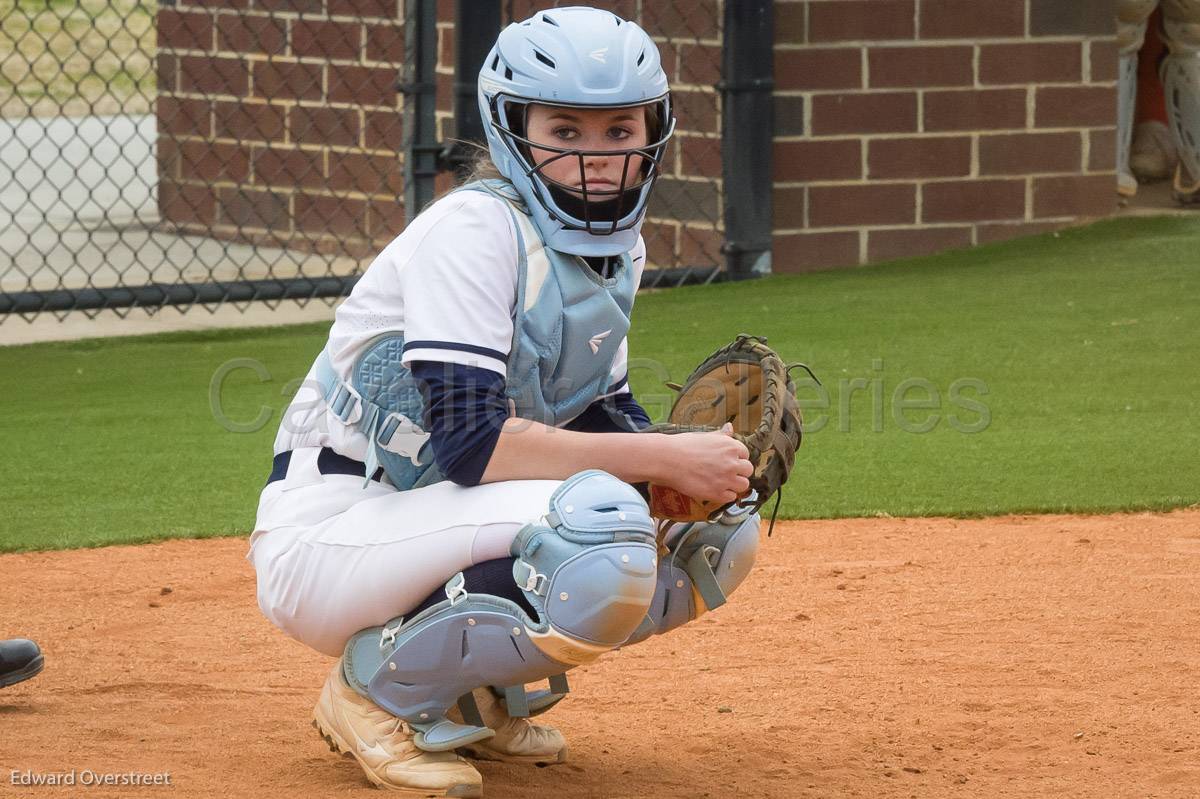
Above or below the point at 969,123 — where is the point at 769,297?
below

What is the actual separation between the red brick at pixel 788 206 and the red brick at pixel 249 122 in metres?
3.48

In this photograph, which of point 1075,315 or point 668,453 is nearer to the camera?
point 668,453

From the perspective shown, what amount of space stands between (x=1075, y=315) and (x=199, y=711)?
4986 mm

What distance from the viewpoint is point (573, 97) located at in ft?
8.84

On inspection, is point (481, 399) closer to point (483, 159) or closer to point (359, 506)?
point (359, 506)

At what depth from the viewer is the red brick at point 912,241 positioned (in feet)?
28.6

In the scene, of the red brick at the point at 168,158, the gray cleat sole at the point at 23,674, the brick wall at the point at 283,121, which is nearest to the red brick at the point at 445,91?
the brick wall at the point at 283,121

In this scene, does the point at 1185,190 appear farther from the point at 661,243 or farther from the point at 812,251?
the point at 661,243

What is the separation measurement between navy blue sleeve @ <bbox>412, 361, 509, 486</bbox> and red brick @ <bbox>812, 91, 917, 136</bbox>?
20.2 feet

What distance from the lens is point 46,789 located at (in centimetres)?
268

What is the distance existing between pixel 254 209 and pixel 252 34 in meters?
1.11

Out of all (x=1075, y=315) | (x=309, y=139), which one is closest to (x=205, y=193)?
(x=309, y=139)

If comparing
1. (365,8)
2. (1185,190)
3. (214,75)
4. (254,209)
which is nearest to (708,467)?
(365,8)

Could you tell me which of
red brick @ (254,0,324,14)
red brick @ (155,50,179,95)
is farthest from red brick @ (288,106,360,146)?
red brick @ (155,50,179,95)
